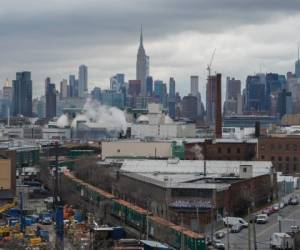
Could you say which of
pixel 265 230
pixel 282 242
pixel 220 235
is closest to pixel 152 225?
pixel 220 235

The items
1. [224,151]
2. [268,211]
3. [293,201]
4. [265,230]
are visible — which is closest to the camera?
[265,230]

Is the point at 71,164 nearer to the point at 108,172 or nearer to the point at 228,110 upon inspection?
the point at 108,172

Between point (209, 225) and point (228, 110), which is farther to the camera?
point (228, 110)

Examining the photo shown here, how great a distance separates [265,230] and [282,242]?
3864mm

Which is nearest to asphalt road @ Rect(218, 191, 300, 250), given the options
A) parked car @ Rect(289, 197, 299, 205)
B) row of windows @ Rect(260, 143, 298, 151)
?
parked car @ Rect(289, 197, 299, 205)

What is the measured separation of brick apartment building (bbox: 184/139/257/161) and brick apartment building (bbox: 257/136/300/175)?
0.66m

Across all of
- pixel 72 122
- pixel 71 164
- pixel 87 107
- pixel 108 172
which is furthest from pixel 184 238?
pixel 87 107

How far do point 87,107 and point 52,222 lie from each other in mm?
82455

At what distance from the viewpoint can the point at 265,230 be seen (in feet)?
84.4

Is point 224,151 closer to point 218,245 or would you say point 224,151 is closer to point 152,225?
point 152,225

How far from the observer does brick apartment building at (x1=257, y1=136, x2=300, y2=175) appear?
4888cm

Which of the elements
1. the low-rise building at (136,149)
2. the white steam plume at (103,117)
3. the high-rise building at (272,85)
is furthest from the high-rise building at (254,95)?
the low-rise building at (136,149)

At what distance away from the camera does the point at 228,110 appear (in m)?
159

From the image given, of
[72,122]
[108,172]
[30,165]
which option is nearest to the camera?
[108,172]
